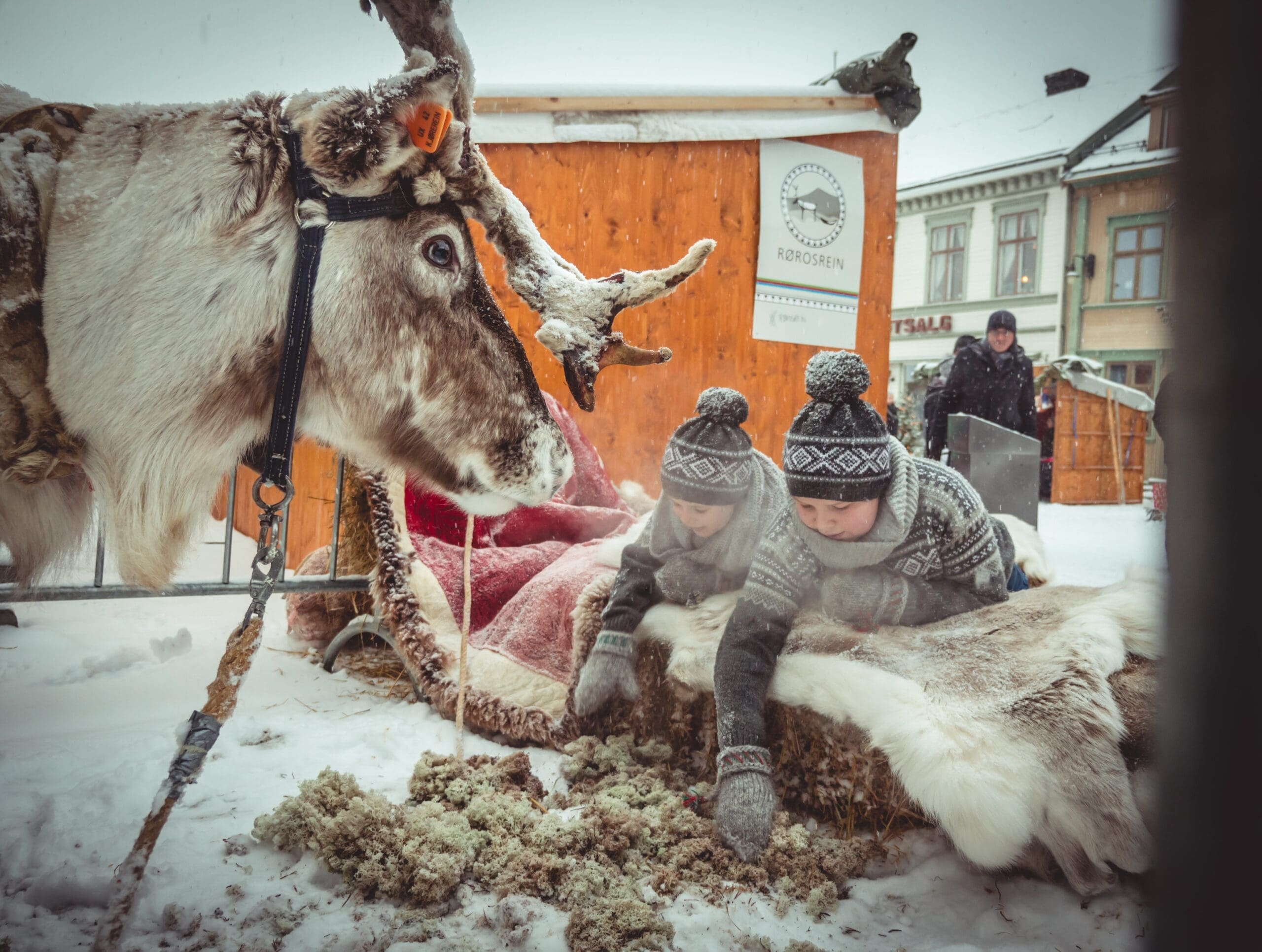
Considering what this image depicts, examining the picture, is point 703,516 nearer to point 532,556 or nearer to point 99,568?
point 532,556

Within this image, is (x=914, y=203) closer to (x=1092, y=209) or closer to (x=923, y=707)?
(x=1092, y=209)

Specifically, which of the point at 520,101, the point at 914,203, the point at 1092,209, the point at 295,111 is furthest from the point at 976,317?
the point at 295,111

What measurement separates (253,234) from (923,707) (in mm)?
1675

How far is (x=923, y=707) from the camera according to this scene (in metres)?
1.57

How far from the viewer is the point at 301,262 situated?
1.12m

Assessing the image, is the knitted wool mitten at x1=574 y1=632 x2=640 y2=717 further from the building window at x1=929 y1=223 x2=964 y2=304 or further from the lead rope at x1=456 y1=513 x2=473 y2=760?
the building window at x1=929 y1=223 x2=964 y2=304

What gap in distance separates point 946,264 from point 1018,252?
176 cm

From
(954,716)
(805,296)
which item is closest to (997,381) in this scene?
(805,296)

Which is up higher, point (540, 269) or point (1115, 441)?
point (540, 269)

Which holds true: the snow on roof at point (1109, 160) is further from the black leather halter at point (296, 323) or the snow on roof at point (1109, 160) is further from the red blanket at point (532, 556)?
the black leather halter at point (296, 323)

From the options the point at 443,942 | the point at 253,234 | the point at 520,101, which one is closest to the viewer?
the point at 253,234

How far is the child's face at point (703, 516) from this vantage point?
7.20ft

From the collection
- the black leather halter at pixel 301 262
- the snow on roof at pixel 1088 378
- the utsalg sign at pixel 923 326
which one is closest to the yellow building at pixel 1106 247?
the snow on roof at pixel 1088 378

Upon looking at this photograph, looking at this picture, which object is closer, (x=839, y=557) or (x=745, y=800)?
(x=745, y=800)
